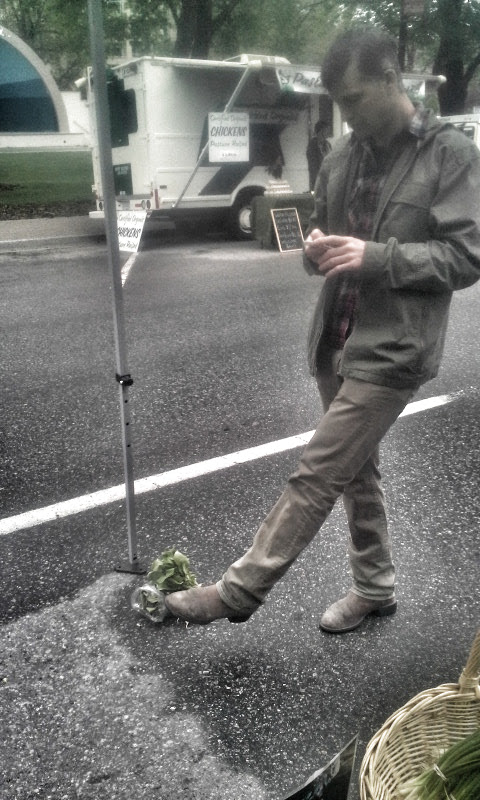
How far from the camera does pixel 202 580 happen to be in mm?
3164

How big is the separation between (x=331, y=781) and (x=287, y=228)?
1212 cm

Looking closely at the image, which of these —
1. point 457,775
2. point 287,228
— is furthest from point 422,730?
point 287,228

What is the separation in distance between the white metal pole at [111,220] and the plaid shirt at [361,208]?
834 mm

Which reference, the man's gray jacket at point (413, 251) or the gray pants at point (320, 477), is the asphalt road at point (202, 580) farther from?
the man's gray jacket at point (413, 251)

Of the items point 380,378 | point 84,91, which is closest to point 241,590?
point 380,378

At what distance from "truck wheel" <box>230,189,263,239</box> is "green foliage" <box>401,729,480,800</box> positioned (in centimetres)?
1330

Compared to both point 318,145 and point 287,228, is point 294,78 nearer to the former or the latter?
point 318,145

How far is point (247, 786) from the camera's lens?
7.06ft

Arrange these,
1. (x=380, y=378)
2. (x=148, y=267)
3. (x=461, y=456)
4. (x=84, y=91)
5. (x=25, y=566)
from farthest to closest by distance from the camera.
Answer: (x=84, y=91), (x=148, y=267), (x=461, y=456), (x=25, y=566), (x=380, y=378)

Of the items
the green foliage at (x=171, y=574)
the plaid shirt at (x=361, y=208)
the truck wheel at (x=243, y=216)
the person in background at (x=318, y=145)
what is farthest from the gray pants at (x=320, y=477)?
the person in background at (x=318, y=145)

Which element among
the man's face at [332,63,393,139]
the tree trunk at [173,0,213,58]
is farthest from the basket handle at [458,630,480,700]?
the tree trunk at [173,0,213,58]

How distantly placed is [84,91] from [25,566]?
1345cm

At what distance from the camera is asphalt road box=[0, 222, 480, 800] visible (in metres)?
2.29

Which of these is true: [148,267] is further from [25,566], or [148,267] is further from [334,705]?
[334,705]
